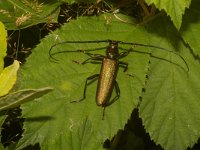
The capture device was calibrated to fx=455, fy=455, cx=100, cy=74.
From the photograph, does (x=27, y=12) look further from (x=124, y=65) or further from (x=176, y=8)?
(x=176, y=8)

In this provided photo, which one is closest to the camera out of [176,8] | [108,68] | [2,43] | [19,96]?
[19,96]

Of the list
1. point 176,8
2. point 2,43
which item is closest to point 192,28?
point 176,8

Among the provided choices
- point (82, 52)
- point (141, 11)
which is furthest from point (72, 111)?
point (141, 11)

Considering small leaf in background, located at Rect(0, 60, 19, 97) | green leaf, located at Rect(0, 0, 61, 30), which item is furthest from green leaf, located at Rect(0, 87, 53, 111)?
green leaf, located at Rect(0, 0, 61, 30)

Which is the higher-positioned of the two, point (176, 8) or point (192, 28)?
point (176, 8)

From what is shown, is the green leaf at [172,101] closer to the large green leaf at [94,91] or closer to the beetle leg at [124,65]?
the large green leaf at [94,91]

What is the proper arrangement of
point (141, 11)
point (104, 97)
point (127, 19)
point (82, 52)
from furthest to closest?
point (141, 11), point (127, 19), point (82, 52), point (104, 97)

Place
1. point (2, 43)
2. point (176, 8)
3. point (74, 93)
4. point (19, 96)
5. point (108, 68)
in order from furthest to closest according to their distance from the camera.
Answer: point (108, 68) < point (74, 93) < point (176, 8) < point (2, 43) < point (19, 96)

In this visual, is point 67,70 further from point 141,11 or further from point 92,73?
point 141,11
